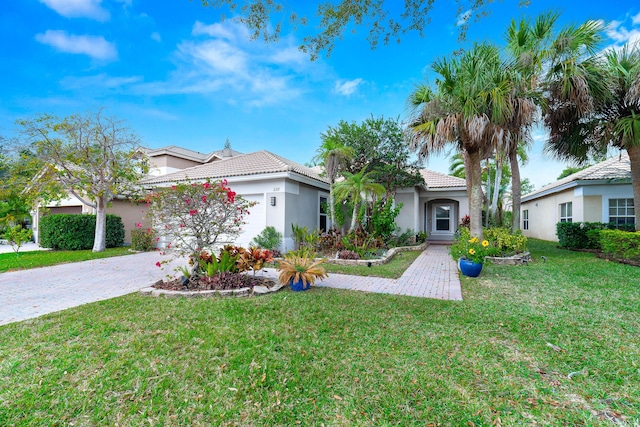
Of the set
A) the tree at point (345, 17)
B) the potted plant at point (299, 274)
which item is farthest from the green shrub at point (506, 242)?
the tree at point (345, 17)

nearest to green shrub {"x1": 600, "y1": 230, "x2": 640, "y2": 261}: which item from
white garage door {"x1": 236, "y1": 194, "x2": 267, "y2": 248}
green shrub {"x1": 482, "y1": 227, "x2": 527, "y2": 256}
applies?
green shrub {"x1": 482, "y1": 227, "x2": 527, "y2": 256}

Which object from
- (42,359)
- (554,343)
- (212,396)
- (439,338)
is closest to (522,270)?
(554,343)

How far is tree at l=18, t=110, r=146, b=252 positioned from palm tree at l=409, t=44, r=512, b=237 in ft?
43.6

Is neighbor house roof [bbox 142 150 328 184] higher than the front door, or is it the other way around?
neighbor house roof [bbox 142 150 328 184]

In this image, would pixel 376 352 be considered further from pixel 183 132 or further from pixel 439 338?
pixel 183 132

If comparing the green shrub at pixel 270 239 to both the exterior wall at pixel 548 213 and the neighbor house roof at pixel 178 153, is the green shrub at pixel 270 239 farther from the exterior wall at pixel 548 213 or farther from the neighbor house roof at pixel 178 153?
the neighbor house roof at pixel 178 153

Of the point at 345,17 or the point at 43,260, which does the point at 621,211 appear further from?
the point at 43,260

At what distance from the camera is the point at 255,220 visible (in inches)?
494

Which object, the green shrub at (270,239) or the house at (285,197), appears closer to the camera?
the green shrub at (270,239)

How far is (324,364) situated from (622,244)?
478 inches

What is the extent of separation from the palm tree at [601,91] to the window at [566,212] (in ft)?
18.1

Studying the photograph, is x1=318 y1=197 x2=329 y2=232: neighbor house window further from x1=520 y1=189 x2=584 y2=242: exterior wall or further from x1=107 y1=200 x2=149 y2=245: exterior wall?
x1=520 y1=189 x2=584 y2=242: exterior wall

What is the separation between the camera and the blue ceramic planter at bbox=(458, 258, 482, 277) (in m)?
8.00

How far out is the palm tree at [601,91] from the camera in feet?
31.4
